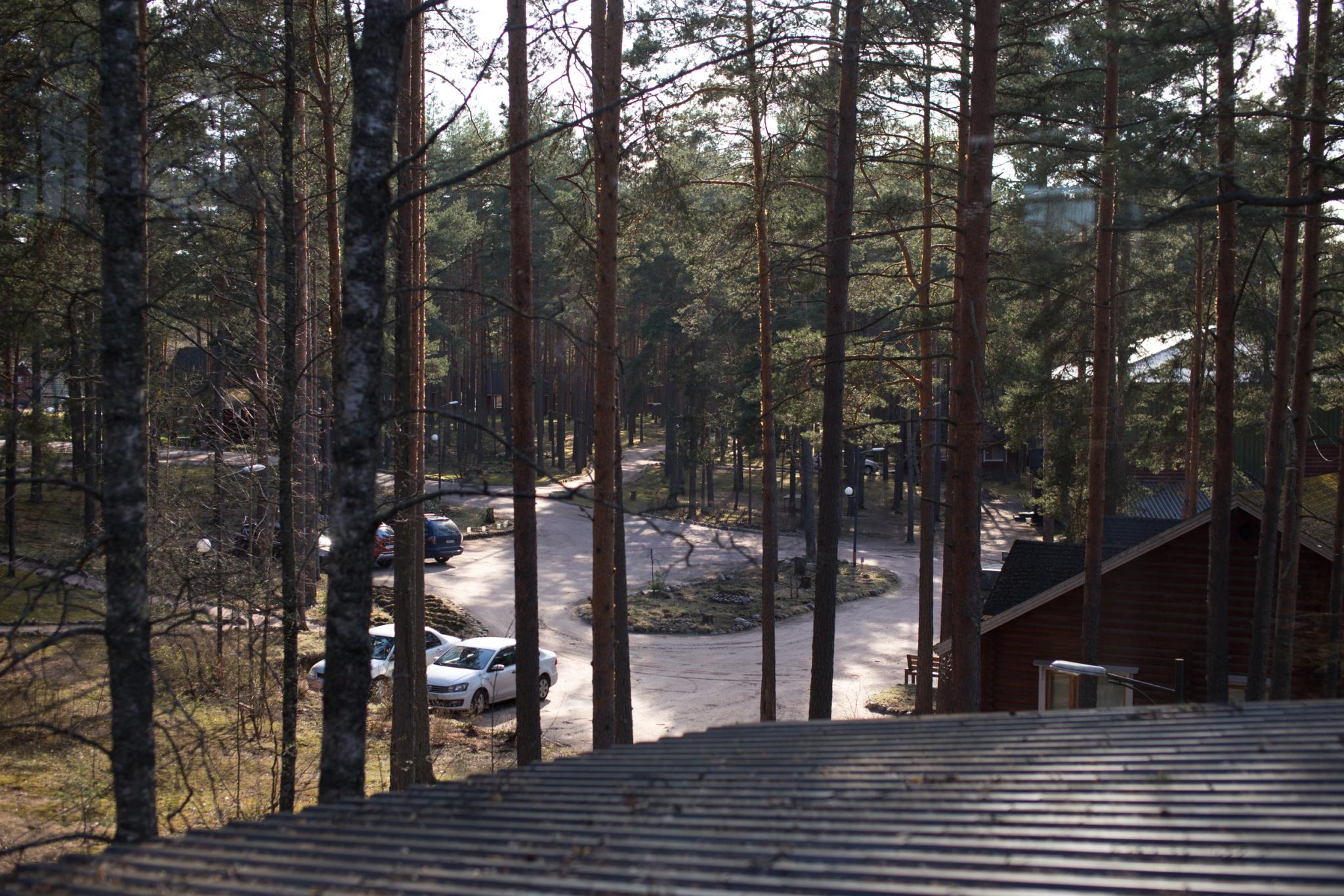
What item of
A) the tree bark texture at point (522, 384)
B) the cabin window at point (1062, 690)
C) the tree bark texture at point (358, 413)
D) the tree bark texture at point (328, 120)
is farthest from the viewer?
the cabin window at point (1062, 690)

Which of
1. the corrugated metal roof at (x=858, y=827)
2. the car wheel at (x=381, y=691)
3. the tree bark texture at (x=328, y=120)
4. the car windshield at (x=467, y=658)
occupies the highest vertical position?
the tree bark texture at (x=328, y=120)

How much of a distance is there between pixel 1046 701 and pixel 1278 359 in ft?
22.7

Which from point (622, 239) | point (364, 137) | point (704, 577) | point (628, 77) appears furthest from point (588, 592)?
point (364, 137)

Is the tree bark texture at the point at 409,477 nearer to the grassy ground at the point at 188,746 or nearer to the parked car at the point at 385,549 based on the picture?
the grassy ground at the point at 188,746

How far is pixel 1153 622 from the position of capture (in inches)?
625

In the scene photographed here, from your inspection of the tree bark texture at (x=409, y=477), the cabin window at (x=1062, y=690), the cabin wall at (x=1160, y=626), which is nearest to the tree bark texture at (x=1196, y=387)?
the cabin wall at (x=1160, y=626)

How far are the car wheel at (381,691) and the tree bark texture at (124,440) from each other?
13.0 m

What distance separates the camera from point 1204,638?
15625mm

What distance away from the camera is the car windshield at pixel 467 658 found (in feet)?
62.7

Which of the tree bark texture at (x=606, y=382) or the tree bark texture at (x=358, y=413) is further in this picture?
the tree bark texture at (x=606, y=382)

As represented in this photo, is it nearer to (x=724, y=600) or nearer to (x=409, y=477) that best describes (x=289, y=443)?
(x=409, y=477)

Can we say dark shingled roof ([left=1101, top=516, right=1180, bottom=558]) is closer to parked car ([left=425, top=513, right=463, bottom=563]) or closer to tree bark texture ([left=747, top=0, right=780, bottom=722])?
tree bark texture ([left=747, top=0, right=780, bottom=722])

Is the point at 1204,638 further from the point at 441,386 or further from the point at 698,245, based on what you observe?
the point at 441,386

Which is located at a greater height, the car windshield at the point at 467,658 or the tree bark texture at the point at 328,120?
the tree bark texture at the point at 328,120
